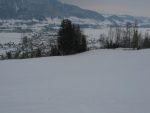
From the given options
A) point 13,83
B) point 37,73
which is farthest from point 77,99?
point 37,73

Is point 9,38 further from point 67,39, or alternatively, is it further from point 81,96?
point 81,96

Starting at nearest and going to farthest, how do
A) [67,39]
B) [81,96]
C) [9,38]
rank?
[81,96], [67,39], [9,38]

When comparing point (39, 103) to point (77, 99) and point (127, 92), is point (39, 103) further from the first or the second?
point (127, 92)

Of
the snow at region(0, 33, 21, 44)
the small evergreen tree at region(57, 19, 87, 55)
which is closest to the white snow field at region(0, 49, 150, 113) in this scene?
the small evergreen tree at region(57, 19, 87, 55)

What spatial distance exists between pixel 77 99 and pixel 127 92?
265 cm

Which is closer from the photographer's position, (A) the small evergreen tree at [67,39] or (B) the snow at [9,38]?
(A) the small evergreen tree at [67,39]

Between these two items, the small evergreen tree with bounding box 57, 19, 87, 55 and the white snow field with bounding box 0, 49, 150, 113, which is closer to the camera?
the white snow field with bounding box 0, 49, 150, 113

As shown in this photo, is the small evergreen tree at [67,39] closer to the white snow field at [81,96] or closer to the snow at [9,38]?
the white snow field at [81,96]

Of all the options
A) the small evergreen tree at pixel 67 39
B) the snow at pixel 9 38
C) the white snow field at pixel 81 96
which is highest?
the small evergreen tree at pixel 67 39

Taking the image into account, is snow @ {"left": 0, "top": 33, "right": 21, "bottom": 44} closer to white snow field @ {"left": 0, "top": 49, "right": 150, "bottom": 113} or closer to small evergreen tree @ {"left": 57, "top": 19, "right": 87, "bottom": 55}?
small evergreen tree @ {"left": 57, "top": 19, "right": 87, "bottom": 55}

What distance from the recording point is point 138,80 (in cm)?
1333

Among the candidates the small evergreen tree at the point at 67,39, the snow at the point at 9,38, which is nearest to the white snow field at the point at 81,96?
the small evergreen tree at the point at 67,39

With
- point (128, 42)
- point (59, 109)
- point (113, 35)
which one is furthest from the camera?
point (113, 35)

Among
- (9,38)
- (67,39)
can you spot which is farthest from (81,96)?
(9,38)
